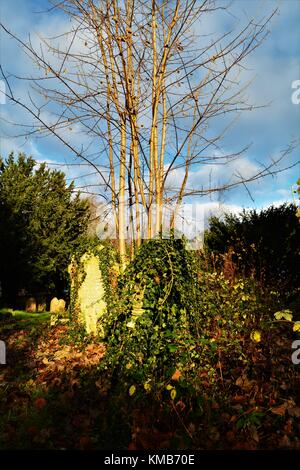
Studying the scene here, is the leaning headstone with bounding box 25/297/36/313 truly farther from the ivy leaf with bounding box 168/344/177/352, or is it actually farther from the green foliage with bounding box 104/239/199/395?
the ivy leaf with bounding box 168/344/177/352

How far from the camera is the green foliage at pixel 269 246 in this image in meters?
7.88

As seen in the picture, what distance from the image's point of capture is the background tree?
17.2m

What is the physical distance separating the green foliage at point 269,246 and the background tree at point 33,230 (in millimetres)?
8732

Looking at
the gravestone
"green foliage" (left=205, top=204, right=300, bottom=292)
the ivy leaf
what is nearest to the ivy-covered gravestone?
the gravestone

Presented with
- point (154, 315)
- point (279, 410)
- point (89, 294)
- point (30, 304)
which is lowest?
point (279, 410)

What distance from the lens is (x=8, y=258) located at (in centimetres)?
1692

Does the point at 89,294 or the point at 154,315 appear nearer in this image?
the point at 154,315

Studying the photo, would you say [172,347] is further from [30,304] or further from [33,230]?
[30,304]

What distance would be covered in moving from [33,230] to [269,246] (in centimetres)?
1256

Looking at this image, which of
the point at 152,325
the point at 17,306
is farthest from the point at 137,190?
the point at 17,306

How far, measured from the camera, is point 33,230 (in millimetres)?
17844

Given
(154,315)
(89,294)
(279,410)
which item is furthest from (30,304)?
(279,410)

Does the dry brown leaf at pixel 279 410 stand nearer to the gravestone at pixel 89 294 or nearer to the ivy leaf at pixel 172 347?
the ivy leaf at pixel 172 347
